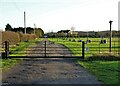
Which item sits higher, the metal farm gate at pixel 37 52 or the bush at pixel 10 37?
the bush at pixel 10 37

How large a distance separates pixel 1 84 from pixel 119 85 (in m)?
4.13

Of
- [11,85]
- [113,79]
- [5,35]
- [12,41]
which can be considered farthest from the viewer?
[12,41]

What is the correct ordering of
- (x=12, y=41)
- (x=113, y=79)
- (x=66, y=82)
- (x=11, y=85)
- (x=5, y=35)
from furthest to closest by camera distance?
(x=12, y=41) → (x=5, y=35) → (x=113, y=79) → (x=66, y=82) → (x=11, y=85)

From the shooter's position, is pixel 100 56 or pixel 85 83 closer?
pixel 85 83

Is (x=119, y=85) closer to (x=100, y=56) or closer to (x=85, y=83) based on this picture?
(x=85, y=83)

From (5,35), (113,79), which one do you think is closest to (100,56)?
(113,79)

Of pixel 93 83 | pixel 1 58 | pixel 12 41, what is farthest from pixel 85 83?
pixel 12 41

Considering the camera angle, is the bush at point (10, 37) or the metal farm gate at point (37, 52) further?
the bush at point (10, 37)

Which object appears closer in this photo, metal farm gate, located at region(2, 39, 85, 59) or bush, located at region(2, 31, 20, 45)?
metal farm gate, located at region(2, 39, 85, 59)

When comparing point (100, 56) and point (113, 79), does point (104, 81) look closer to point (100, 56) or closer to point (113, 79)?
point (113, 79)

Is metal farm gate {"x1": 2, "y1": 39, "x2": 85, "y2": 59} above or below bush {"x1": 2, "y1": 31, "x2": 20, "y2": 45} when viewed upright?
below

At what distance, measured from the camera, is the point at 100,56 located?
2023 centimetres

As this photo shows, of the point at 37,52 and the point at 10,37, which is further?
the point at 10,37

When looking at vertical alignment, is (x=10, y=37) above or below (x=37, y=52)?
above
